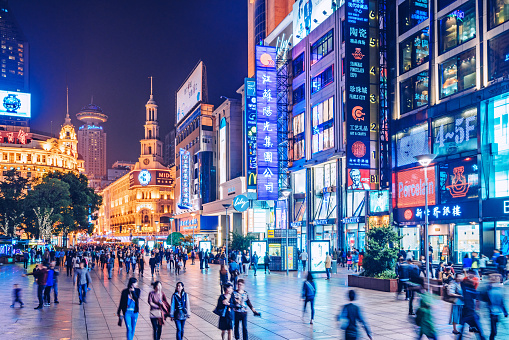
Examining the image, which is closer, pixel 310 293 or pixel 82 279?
pixel 310 293

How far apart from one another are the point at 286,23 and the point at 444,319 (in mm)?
57187

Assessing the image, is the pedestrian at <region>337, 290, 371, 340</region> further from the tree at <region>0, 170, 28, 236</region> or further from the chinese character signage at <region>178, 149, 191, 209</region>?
the chinese character signage at <region>178, 149, 191, 209</region>

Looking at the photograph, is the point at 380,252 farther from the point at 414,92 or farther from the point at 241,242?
the point at 241,242

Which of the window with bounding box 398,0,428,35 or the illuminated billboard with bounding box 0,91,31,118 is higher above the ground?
the illuminated billboard with bounding box 0,91,31,118

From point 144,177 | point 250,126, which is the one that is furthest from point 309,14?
point 144,177

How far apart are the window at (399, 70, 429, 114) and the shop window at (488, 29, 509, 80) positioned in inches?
266

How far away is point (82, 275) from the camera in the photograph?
20.8m

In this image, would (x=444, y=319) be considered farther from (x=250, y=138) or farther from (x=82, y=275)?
(x=250, y=138)

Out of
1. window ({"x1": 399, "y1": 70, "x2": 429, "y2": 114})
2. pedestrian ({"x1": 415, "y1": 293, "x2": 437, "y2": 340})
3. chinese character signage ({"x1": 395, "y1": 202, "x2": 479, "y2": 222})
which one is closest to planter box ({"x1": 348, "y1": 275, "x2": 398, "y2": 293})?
chinese character signage ({"x1": 395, "y1": 202, "x2": 479, "y2": 222})

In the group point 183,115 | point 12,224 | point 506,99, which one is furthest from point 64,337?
point 183,115

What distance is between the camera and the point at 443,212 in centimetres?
3684

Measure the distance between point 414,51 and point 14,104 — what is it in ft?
303

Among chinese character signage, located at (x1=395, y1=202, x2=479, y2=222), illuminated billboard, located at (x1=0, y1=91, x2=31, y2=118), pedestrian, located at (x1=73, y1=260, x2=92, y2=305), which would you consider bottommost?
pedestrian, located at (x1=73, y1=260, x2=92, y2=305)

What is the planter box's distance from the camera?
2316 centimetres
